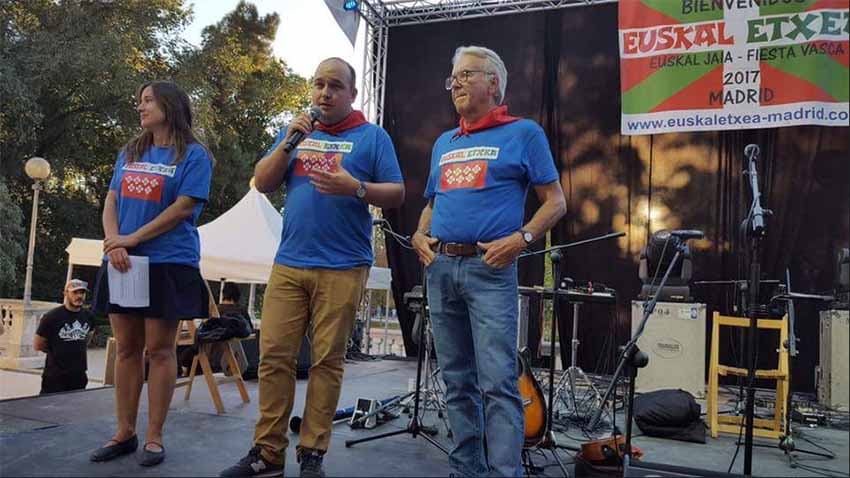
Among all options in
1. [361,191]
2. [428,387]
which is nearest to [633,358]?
[361,191]

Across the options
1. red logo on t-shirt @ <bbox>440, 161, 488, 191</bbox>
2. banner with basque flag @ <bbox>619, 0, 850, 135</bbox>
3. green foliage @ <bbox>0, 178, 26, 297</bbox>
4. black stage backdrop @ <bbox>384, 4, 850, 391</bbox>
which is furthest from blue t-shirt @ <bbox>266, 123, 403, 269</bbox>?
green foliage @ <bbox>0, 178, 26, 297</bbox>

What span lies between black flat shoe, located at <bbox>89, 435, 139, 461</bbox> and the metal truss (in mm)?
5226

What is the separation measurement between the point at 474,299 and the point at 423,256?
267mm

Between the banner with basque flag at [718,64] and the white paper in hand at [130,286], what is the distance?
15.8 ft

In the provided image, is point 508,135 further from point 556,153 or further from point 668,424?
point 556,153

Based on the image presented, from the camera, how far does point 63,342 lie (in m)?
4.36

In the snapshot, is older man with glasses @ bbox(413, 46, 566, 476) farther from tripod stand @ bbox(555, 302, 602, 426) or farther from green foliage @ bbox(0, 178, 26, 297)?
green foliage @ bbox(0, 178, 26, 297)

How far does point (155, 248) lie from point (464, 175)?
1.26 metres

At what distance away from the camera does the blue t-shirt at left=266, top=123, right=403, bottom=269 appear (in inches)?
87.6

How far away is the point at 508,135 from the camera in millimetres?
2143

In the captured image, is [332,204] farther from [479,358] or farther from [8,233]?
[8,233]

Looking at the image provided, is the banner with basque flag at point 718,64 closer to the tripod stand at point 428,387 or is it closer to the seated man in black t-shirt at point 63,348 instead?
the tripod stand at point 428,387

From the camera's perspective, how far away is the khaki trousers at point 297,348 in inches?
86.1

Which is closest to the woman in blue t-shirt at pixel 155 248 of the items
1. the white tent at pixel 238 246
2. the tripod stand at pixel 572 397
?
the tripod stand at pixel 572 397
